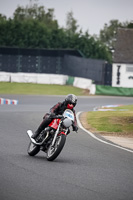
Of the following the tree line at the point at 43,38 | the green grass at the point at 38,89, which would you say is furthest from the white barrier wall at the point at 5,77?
the tree line at the point at 43,38

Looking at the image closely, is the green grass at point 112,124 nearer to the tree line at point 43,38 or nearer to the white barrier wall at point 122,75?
the white barrier wall at point 122,75

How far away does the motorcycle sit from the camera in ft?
37.3

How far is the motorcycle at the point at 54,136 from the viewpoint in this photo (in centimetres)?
1136

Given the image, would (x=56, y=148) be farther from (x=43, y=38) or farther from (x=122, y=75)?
(x=43, y=38)

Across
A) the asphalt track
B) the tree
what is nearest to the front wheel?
the asphalt track

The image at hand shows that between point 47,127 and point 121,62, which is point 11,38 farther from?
point 47,127

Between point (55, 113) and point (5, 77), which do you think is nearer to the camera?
point (55, 113)

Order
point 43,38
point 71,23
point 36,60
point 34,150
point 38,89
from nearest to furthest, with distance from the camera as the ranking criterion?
point 34,150 → point 38,89 → point 36,60 → point 43,38 → point 71,23

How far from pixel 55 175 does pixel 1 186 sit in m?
1.46

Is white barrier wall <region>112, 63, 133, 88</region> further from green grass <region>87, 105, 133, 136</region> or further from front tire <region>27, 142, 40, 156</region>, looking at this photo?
front tire <region>27, 142, 40, 156</region>

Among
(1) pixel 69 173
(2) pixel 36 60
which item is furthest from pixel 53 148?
(2) pixel 36 60

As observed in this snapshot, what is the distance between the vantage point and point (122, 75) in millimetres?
61156

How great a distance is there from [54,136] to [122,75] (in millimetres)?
50090

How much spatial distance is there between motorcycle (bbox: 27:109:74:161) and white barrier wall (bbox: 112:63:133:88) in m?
48.9
